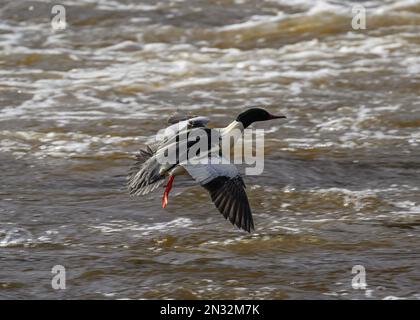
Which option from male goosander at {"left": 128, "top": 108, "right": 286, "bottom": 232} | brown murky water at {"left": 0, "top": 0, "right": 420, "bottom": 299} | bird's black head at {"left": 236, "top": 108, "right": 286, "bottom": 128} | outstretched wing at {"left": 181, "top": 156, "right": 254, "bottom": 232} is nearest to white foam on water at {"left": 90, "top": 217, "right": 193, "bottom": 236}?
brown murky water at {"left": 0, "top": 0, "right": 420, "bottom": 299}

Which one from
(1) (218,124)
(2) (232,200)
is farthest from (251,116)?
(1) (218,124)

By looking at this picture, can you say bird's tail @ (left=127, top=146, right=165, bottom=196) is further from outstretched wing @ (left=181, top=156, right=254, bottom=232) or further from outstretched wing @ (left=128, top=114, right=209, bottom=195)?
outstretched wing @ (left=181, top=156, right=254, bottom=232)

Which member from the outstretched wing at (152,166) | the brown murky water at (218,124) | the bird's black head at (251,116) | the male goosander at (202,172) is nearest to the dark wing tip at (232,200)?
the male goosander at (202,172)

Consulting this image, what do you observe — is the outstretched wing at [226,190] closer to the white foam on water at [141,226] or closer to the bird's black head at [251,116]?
the white foam on water at [141,226]

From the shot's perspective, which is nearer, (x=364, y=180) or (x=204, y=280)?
(x=204, y=280)

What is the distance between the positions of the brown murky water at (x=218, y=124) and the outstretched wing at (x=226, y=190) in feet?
0.85

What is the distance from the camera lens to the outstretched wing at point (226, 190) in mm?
6625

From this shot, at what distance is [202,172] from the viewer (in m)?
6.78

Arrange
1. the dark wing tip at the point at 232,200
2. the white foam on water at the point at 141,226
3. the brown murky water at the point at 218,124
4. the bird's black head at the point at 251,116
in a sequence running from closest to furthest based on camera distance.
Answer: the brown murky water at the point at 218,124
the dark wing tip at the point at 232,200
the white foam on water at the point at 141,226
the bird's black head at the point at 251,116

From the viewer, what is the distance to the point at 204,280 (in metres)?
6.32
